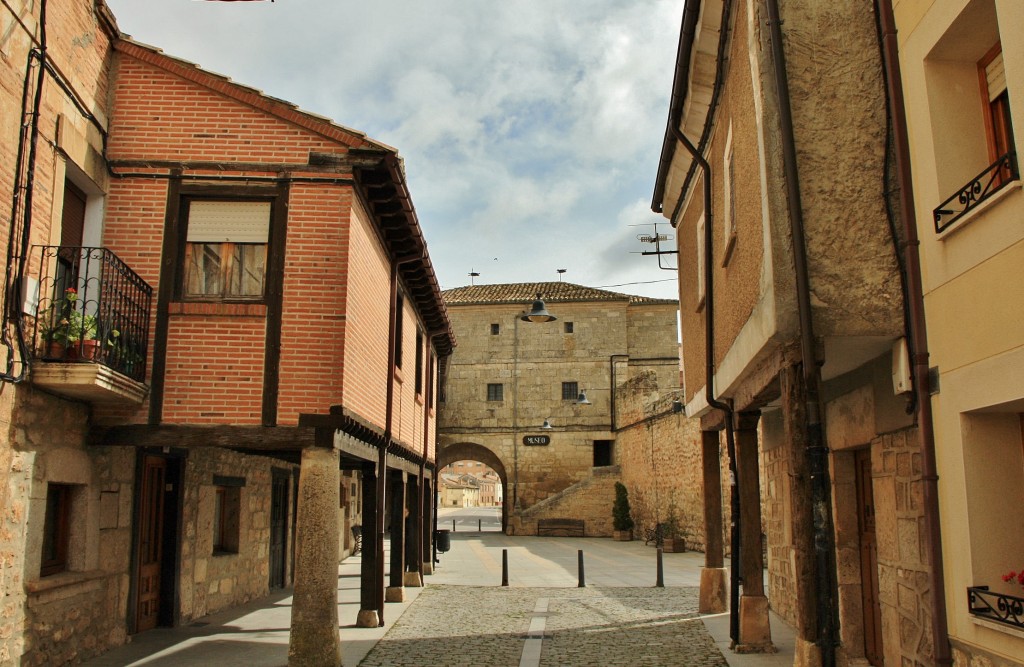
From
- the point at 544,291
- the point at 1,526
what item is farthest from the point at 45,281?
the point at 544,291

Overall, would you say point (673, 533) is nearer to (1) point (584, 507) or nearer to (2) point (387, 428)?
(1) point (584, 507)

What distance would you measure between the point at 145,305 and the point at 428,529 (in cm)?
1177

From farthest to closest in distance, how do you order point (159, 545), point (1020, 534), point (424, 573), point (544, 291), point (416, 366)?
point (544, 291) → point (424, 573) → point (416, 366) → point (159, 545) → point (1020, 534)

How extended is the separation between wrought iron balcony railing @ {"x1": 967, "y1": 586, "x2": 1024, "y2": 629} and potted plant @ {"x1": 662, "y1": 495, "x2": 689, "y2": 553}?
2129 cm

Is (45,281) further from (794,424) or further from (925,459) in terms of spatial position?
(925,459)

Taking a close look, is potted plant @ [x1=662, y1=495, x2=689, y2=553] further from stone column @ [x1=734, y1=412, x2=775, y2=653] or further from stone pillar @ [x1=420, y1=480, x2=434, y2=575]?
stone column @ [x1=734, y1=412, x2=775, y2=653]

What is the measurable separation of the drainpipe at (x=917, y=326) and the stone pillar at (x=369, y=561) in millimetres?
6975

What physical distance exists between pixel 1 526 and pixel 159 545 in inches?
147

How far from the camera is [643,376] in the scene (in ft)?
121

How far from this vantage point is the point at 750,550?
8.93 m

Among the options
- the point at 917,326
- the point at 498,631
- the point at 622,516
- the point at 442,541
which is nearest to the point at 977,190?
the point at 917,326

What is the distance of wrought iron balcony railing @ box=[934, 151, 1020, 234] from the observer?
4.71 m

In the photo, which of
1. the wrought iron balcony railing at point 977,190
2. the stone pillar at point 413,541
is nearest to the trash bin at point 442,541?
the stone pillar at point 413,541

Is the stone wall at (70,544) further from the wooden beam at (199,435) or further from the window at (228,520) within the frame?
the window at (228,520)
